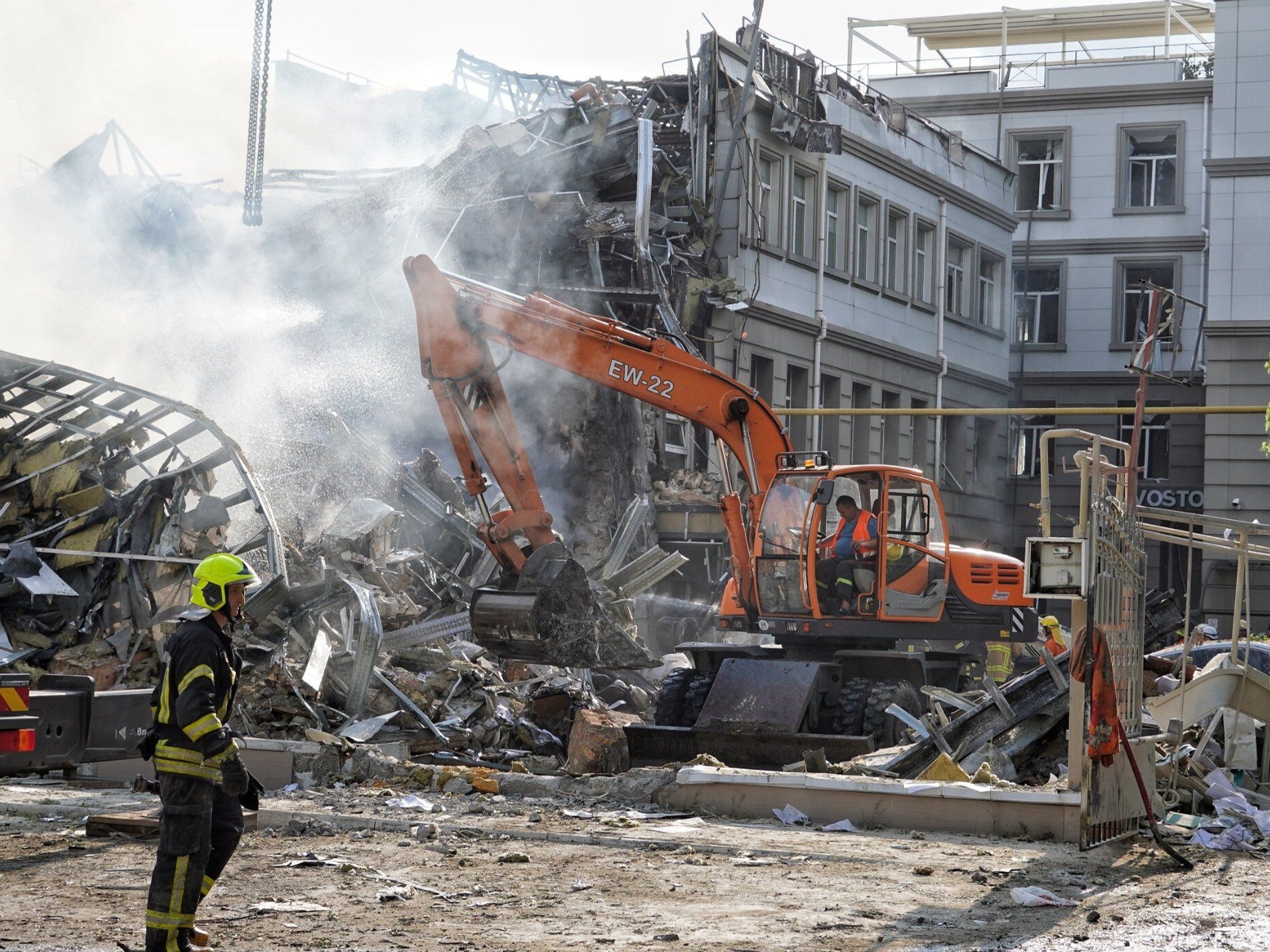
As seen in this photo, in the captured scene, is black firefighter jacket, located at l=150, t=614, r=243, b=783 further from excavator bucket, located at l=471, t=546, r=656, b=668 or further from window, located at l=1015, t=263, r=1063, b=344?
window, located at l=1015, t=263, r=1063, b=344

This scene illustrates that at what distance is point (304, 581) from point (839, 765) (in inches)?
250

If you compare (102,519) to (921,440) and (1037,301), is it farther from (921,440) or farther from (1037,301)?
(1037,301)

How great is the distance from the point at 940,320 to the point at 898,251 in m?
2.19

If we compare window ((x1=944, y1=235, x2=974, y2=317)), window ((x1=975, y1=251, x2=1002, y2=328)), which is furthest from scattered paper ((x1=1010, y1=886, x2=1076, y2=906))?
window ((x1=975, y1=251, x2=1002, y2=328))

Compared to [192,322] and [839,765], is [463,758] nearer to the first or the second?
[839,765]

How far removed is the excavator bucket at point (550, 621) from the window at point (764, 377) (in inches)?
604

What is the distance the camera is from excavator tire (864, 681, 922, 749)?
42.3 ft

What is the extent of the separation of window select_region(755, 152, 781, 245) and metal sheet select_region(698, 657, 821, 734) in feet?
48.1

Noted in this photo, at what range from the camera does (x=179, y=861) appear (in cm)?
648

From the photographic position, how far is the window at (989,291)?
119 ft

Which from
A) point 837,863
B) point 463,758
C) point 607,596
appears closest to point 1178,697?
point 837,863

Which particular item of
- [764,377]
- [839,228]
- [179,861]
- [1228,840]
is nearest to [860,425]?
[839,228]

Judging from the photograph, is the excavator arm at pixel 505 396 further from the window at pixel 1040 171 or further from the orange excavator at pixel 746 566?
the window at pixel 1040 171

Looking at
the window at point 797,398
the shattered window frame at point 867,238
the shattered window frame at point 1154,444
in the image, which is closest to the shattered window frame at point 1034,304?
the shattered window frame at point 1154,444
